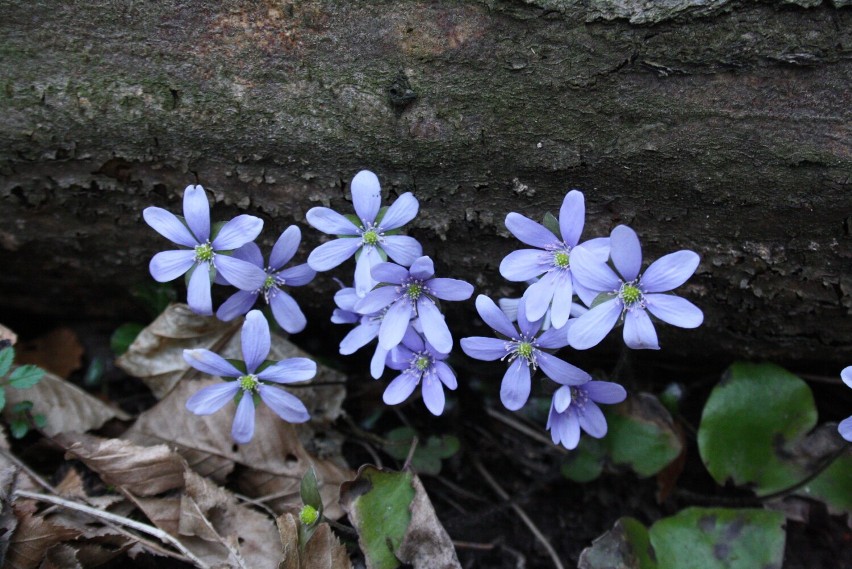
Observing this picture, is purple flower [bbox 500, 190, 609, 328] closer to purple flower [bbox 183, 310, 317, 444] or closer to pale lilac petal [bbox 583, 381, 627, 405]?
pale lilac petal [bbox 583, 381, 627, 405]

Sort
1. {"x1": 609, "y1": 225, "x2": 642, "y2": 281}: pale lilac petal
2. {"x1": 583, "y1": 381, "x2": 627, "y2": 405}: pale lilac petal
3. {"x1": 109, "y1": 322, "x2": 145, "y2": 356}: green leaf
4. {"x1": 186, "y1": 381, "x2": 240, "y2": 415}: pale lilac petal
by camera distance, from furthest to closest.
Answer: {"x1": 109, "y1": 322, "x2": 145, "y2": 356}: green leaf, {"x1": 186, "y1": 381, "x2": 240, "y2": 415}: pale lilac petal, {"x1": 583, "y1": 381, "x2": 627, "y2": 405}: pale lilac petal, {"x1": 609, "y1": 225, "x2": 642, "y2": 281}: pale lilac petal

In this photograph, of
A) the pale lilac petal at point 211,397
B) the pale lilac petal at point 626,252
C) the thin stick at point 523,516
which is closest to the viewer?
the pale lilac petal at point 626,252

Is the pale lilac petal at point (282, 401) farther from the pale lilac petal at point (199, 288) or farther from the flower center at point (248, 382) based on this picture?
the pale lilac petal at point (199, 288)

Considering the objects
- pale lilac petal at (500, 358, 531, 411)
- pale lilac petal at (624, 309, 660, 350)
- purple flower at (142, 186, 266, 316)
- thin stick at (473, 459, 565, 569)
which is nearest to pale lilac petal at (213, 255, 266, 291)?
purple flower at (142, 186, 266, 316)

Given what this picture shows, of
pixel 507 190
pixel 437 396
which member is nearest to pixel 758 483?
pixel 437 396

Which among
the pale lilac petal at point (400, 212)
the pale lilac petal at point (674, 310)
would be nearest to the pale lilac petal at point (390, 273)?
the pale lilac petal at point (400, 212)

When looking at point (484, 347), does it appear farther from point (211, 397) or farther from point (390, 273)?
point (211, 397)

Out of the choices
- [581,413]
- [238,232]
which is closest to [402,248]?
[238,232]

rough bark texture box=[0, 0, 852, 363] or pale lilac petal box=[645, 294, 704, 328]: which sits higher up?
rough bark texture box=[0, 0, 852, 363]
